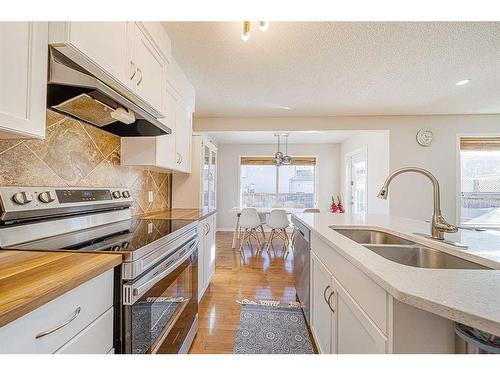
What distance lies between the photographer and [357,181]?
5.45m

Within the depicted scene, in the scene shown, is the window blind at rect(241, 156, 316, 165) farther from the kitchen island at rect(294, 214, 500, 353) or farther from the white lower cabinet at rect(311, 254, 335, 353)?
the kitchen island at rect(294, 214, 500, 353)

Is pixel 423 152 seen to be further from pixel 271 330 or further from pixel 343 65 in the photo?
Result: pixel 271 330

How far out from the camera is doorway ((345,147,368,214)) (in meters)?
4.92

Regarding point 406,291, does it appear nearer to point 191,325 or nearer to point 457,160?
point 191,325

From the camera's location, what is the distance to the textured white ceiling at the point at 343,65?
182cm

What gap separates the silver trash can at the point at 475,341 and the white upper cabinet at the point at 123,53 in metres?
1.58

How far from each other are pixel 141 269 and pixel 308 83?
2.50 meters

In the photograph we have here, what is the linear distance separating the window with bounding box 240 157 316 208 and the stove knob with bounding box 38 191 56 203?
5431 mm

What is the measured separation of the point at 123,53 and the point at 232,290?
2.36 m

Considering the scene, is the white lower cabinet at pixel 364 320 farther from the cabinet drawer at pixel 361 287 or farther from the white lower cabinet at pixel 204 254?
the white lower cabinet at pixel 204 254

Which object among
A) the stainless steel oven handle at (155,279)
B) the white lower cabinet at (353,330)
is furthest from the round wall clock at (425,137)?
the stainless steel oven handle at (155,279)

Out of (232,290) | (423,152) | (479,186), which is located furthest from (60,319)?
(479,186)

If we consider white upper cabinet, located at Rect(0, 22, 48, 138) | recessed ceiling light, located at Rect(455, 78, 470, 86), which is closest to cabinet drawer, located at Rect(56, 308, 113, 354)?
white upper cabinet, located at Rect(0, 22, 48, 138)

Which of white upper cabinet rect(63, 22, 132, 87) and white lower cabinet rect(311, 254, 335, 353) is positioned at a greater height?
white upper cabinet rect(63, 22, 132, 87)
